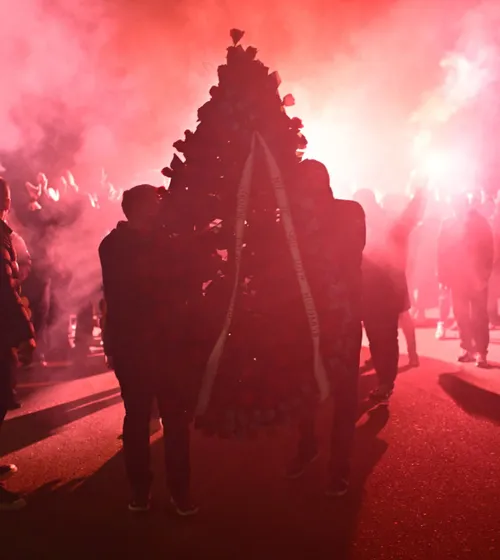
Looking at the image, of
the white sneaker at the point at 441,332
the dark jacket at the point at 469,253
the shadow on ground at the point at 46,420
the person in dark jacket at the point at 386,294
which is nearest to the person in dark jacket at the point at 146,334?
the shadow on ground at the point at 46,420

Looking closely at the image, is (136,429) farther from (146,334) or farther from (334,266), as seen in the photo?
(334,266)

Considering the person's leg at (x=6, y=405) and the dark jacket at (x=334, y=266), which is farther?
the person's leg at (x=6, y=405)

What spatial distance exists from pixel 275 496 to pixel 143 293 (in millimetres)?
1490

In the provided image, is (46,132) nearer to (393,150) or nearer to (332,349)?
(393,150)

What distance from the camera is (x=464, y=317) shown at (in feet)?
27.2

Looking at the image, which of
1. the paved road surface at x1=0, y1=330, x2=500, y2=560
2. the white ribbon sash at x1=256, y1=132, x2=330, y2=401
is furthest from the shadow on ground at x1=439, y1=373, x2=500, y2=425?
the white ribbon sash at x1=256, y1=132, x2=330, y2=401

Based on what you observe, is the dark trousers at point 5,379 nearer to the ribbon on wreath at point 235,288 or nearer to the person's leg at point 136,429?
the person's leg at point 136,429

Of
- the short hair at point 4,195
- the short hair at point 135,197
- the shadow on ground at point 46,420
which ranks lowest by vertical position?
the shadow on ground at point 46,420

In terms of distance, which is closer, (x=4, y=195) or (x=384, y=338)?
(x=4, y=195)

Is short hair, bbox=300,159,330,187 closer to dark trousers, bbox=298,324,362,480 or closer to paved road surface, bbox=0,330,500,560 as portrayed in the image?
dark trousers, bbox=298,324,362,480

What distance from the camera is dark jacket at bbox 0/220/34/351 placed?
3.87 metres

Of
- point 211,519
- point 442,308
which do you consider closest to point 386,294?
point 211,519

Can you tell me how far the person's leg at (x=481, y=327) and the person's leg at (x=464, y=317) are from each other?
269 mm

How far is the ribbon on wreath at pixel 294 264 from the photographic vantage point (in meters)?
3.26
